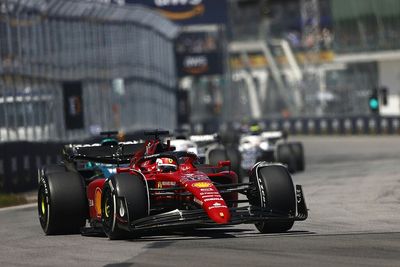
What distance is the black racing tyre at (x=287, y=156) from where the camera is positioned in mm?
32062

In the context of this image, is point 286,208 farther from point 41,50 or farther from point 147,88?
point 147,88

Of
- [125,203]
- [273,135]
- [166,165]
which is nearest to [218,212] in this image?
[125,203]

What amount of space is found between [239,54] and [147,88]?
181 ft

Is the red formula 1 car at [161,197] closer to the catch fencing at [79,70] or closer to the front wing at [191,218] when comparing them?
the front wing at [191,218]

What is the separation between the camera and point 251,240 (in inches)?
518

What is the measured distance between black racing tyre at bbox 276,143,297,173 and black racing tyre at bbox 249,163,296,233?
1770 cm

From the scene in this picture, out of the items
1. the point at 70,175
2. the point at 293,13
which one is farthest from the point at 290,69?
the point at 70,175

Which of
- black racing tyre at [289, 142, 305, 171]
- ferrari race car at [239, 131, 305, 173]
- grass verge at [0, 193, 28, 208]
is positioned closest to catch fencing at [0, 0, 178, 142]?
grass verge at [0, 193, 28, 208]

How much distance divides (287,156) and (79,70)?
6.86 meters

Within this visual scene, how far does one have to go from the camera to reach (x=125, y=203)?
13.4m

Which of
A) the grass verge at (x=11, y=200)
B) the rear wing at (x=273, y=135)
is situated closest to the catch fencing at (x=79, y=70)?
the grass verge at (x=11, y=200)

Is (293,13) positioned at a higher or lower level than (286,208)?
higher

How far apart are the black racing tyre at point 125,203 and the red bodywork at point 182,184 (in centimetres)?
28

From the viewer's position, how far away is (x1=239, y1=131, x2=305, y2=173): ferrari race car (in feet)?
101
